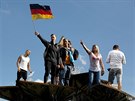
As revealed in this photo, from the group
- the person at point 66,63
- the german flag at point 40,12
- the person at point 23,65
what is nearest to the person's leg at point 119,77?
the person at point 66,63

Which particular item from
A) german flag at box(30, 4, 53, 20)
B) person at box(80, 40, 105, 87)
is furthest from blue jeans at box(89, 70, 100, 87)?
german flag at box(30, 4, 53, 20)

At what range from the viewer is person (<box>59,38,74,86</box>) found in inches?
748

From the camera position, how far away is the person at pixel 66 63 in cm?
1900

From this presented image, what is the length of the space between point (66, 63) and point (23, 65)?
8.09 ft

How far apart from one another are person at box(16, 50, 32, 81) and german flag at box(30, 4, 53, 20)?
211 cm

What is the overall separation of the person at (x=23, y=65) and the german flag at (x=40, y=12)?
2.11 m

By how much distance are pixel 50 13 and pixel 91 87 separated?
16.7ft

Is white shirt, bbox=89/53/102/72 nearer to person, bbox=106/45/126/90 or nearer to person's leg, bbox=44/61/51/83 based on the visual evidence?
person, bbox=106/45/126/90

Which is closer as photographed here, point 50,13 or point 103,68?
point 103,68

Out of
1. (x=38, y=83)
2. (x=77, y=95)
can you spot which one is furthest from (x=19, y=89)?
(x=77, y=95)

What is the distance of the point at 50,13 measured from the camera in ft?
72.0

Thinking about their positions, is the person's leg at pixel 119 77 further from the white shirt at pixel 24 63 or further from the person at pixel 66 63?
the white shirt at pixel 24 63

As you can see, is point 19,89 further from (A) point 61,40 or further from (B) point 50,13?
(B) point 50,13

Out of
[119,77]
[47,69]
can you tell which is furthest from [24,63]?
[119,77]
